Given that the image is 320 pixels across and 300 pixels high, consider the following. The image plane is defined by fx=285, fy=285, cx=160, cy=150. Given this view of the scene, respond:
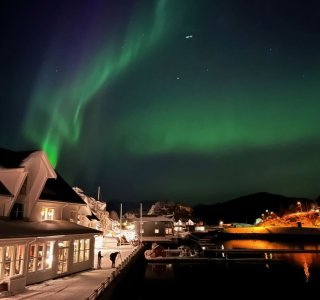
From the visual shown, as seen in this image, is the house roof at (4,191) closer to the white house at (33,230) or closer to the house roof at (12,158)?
the white house at (33,230)

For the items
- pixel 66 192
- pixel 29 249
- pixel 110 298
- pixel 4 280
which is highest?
pixel 66 192

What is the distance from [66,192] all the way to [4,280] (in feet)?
43.4

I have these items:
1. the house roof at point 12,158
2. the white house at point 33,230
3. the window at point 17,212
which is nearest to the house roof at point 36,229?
the white house at point 33,230

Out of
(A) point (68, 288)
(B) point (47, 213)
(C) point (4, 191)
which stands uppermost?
(C) point (4, 191)

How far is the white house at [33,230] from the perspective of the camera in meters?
17.3

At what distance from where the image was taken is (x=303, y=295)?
101 ft

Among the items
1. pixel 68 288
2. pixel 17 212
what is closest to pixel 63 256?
pixel 68 288

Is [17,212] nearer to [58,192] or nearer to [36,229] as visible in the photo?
[36,229]

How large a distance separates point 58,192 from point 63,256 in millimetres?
7068

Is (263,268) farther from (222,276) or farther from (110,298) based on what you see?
(110,298)

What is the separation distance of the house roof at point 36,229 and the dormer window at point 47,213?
3.14ft

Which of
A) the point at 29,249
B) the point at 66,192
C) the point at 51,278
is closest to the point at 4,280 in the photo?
the point at 29,249

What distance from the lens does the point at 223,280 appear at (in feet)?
127

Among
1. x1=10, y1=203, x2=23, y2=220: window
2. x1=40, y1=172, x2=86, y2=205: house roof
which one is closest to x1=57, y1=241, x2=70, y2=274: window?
x1=10, y1=203, x2=23, y2=220: window
